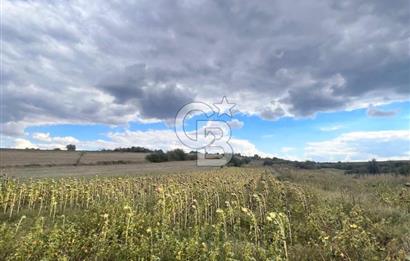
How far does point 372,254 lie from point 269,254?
170 centimetres

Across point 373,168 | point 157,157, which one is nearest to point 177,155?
point 157,157

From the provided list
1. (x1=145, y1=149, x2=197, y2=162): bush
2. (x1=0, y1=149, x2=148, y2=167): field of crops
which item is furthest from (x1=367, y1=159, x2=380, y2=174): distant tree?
(x1=0, y1=149, x2=148, y2=167): field of crops

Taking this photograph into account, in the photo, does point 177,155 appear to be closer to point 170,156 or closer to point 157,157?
point 170,156

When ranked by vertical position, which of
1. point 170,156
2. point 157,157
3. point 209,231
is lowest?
point 209,231

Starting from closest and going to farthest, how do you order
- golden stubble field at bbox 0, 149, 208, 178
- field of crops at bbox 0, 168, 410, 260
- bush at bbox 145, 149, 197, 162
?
field of crops at bbox 0, 168, 410, 260 → golden stubble field at bbox 0, 149, 208, 178 → bush at bbox 145, 149, 197, 162

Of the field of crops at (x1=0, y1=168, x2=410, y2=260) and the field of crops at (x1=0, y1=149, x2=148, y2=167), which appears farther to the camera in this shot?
the field of crops at (x1=0, y1=149, x2=148, y2=167)

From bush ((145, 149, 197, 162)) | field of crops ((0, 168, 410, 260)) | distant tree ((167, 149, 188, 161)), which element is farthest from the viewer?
distant tree ((167, 149, 188, 161))

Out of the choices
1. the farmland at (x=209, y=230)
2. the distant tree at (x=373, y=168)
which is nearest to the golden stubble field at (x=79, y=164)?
the distant tree at (x=373, y=168)

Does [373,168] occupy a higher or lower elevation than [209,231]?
higher

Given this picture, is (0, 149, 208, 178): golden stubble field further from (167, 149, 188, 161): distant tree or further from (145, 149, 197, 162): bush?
(167, 149, 188, 161): distant tree

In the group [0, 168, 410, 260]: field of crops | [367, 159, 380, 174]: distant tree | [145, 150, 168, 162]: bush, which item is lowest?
[0, 168, 410, 260]: field of crops

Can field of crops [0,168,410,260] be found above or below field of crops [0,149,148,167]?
below

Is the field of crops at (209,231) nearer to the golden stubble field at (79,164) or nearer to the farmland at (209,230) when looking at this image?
the farmland at (209,230)

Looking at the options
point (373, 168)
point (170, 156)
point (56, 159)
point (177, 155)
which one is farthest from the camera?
point (177, 155)
